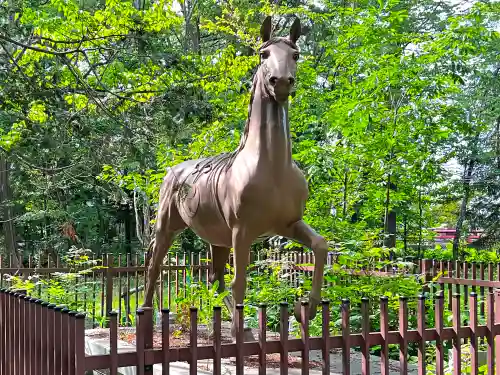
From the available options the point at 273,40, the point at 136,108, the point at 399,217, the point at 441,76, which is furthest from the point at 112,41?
the point at 399,217

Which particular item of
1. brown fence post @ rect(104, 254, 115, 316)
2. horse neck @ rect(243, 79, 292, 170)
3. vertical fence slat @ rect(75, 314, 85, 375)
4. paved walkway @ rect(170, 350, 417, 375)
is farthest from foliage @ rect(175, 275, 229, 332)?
vertical fence slat @ rect(75, 314, 85, 375)

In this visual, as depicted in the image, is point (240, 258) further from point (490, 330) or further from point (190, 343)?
point (490, 330)

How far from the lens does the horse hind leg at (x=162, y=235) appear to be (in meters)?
5.71

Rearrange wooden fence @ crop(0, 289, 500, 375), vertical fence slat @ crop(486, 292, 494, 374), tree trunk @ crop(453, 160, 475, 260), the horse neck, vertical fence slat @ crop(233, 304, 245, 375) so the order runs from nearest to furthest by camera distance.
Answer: wooden fence @ crop(0, 289, 500, 375)
vertical fence slat @ crop(233, 304, 245, 375)
vertical fence slat @ crop(486, 292, 494, 374)
the horse neck
tree trunk @ crop(453, 160, 475, 260)

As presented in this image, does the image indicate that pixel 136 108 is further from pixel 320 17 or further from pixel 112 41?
pixel 320 17

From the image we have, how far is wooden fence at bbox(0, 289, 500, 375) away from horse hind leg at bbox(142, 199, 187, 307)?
198cm

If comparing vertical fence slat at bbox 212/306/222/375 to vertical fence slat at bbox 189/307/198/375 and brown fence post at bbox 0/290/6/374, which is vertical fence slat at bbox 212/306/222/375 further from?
brown fence post at bbox 0/290/6/374

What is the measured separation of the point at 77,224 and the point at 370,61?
16.6 m

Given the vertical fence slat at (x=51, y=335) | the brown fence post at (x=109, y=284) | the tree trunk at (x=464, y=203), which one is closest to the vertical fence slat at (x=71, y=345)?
the vertical fence slat at (x=51, y=335)

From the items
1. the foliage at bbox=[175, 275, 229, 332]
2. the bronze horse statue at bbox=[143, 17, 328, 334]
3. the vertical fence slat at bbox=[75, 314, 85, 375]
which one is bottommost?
the foliage at bbox=[175, 275, 229, 332]

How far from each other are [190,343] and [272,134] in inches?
72.3

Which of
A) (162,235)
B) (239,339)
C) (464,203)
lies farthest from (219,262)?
(464,203)

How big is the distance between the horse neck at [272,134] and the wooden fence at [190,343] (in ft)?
4.31

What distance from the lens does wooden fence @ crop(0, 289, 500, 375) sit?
2.69 metres
